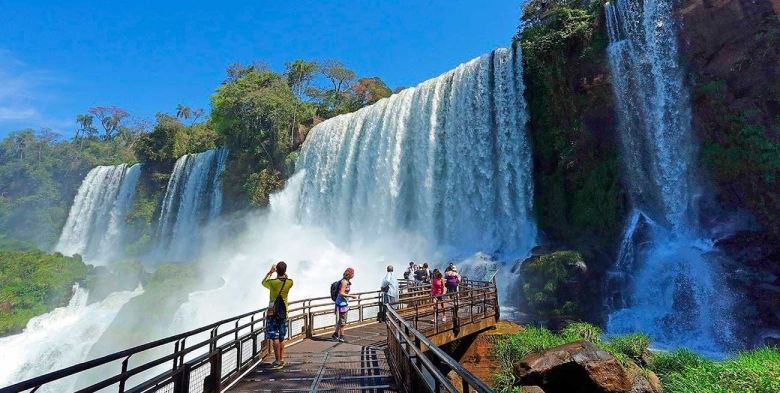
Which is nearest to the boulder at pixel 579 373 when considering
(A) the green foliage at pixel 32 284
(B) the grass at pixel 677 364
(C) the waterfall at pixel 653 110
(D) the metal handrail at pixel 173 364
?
(B) the grass at pixel 677 364

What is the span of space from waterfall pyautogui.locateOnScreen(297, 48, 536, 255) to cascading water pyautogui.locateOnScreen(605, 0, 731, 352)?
16.3ft

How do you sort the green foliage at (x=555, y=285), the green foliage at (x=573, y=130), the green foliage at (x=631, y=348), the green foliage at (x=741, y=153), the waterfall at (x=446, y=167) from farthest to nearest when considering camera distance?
1. the waterfall at (x=446, y=167)
2. the green foliage at (x=573, y=130)
3. the green foliage at (x=555, y=285)
4. the green foliage at (x=741, y=153)
5. the green foliage at (x=631, y=348)

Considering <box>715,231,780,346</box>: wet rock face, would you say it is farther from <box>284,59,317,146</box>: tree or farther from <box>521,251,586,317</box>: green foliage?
<box>284,59,317,146</box>: tree

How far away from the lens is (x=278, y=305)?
24.4ft

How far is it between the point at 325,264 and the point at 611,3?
837 inches

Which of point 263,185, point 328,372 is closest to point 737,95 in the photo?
point 328,372

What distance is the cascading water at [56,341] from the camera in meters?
25.6

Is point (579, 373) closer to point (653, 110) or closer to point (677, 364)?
point (677, 364)

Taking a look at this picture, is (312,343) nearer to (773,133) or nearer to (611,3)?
(773,133)

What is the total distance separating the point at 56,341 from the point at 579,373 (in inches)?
1219

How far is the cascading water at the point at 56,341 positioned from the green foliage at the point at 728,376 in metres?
25.5

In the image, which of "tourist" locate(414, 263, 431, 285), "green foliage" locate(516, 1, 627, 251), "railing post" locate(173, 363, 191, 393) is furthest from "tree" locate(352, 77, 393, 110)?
"railing post" locate(173, 363, 191, 393)

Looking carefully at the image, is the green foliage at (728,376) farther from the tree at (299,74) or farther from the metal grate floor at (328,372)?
the tree at (299,74)

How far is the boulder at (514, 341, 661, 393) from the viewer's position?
Result: 7.77 metres
